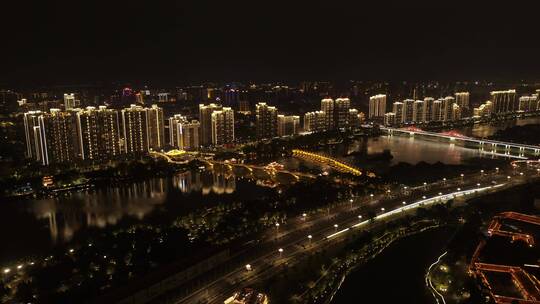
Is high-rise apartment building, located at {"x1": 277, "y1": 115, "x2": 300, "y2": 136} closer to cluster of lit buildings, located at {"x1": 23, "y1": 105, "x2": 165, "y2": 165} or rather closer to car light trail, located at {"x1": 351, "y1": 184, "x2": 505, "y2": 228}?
cluster of lit buildings, located at {"x1": 23, "y1": 105, "x2": 165, "y2": 165}

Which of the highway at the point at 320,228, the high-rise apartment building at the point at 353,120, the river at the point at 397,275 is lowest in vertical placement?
the river at the point at 397,275

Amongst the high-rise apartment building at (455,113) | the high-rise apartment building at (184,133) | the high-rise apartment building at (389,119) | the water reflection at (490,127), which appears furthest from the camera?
the high-rise apartment building at (455,113)

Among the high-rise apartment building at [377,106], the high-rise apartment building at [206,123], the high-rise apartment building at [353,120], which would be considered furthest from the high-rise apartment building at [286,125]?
the high-rise apartment building at [377,106]

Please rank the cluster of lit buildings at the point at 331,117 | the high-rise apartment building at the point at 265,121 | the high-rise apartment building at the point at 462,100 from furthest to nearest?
1. the high-rise apartment building at the point at 462,100
2. the cluster of lit buildings at the point at 331,117
3. the high-rise apartment building at the point at 265,121

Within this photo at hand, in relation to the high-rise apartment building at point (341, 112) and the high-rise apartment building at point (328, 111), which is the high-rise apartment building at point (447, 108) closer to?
the high-rise apartment building at point (341, 112)

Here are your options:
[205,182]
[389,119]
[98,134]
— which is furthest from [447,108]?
[98,134]

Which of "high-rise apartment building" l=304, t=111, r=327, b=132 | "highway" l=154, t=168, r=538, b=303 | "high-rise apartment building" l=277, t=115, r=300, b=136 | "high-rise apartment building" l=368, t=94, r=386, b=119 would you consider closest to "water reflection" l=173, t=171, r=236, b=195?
"highway" l=154, t=168, r=538, b=303
